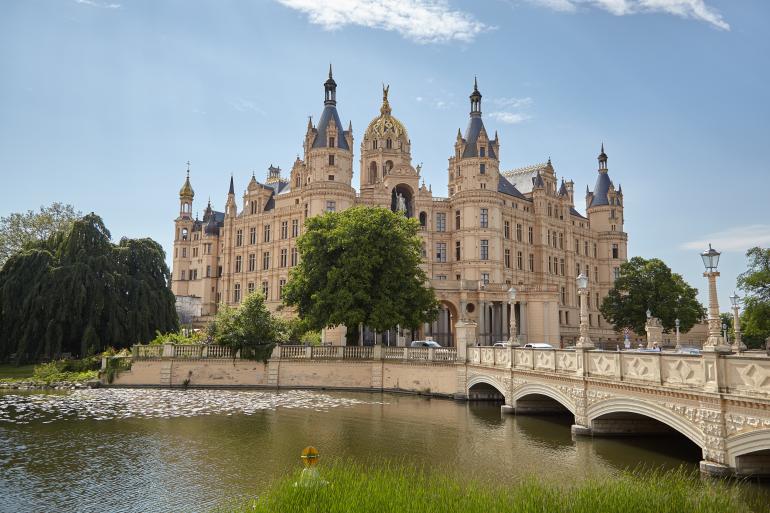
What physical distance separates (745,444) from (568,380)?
353 inches

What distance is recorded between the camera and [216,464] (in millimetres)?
18125

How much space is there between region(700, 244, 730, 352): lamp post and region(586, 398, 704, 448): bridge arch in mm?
2339

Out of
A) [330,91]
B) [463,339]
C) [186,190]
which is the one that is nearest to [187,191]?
[186,190]

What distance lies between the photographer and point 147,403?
31922 millimetres

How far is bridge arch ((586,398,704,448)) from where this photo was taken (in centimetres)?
1591

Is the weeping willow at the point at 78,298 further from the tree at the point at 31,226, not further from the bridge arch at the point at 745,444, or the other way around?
the bridge arch at the point at 745,444

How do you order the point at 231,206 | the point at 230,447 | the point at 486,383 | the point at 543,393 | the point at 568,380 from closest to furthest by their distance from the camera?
the point at 230,447 < the point at 568,380 < the point at 543,393 < the point at 486,383 < the point at 231,206

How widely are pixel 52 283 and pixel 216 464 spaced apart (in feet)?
105

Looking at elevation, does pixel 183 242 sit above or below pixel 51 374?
above

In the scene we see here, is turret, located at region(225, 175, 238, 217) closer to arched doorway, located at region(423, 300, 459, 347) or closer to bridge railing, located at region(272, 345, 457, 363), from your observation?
arched doorway, located at region(423, 300, 459, 347)

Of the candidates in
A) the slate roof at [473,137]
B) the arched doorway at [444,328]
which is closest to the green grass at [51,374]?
the arched doorway at [444,328]

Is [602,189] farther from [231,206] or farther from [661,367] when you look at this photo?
[661,367]

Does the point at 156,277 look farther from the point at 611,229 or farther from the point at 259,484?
the point at 611,229

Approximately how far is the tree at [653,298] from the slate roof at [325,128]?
36413 mm
